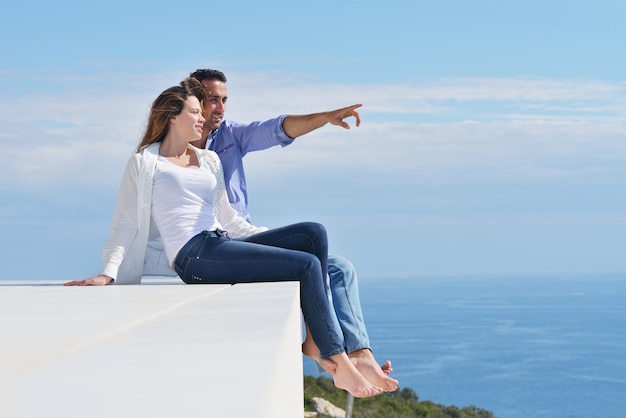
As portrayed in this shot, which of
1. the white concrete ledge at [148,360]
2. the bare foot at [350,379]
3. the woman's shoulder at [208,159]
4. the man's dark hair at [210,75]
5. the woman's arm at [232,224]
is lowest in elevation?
the bare foot at [350,379]

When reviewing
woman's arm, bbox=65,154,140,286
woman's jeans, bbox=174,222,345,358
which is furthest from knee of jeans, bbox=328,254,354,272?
woman's arm, bbox=65,154,140,286

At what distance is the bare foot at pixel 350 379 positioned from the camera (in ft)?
13.8

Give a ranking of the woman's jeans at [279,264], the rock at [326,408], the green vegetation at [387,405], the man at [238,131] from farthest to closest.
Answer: the green vegetation at [387,405]
the rock at [326,408]
the man at [238,131]
the woman's jeans at [279,264]

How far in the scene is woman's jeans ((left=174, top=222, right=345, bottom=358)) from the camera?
4.34 metres

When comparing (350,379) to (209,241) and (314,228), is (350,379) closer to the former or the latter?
(314,228)

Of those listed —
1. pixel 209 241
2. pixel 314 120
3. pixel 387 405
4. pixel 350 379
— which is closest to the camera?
pixel 350 379

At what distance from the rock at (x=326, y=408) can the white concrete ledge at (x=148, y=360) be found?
61.9 ft

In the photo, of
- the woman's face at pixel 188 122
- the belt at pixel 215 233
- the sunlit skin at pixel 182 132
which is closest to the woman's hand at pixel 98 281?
the sunlit skin at pixel 182 132

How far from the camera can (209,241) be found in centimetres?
462

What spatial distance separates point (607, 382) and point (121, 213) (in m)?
79.5

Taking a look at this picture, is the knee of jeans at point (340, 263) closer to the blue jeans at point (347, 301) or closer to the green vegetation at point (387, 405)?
the blue jeans at point (347, 301)

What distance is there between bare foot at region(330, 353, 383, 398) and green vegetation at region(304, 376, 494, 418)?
56.2 feet

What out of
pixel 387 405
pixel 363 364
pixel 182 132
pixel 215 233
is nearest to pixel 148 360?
pixel 363 364

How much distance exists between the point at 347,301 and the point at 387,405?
2146 centimetres
